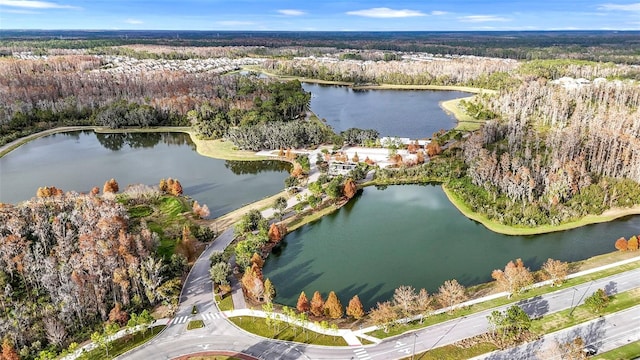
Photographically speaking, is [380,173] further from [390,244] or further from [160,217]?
[160,217]

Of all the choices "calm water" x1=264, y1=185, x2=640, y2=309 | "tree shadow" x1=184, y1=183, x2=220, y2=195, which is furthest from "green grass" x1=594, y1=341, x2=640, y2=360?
"tree shadow" x1=184, y1=183, x2=220, y2=195

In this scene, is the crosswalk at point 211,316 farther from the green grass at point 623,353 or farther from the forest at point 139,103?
the forest at point 139,103

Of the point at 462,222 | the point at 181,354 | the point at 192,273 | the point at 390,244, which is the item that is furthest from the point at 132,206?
the point at 462,222

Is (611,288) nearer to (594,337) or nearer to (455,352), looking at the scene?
(594,337)

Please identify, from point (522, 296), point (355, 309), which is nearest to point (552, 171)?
point (522, 296)

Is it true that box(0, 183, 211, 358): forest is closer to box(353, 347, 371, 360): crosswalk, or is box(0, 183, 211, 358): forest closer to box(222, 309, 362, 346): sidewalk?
box(222, 309, 362, 346): sidewalk

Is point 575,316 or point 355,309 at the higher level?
point 355,309
